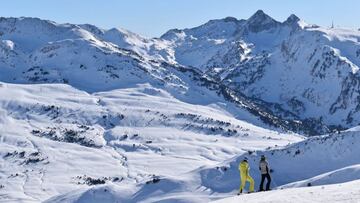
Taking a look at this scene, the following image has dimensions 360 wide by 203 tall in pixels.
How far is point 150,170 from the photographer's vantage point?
16500cm

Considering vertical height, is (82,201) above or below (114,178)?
above

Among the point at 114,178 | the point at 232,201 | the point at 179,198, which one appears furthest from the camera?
the point at 114,178

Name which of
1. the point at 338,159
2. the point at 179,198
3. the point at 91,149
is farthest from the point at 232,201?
the point at 91,149

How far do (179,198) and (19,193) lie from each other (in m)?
73.1

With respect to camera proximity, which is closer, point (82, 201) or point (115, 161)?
point (82, 201)

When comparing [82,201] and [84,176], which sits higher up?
[82,201]

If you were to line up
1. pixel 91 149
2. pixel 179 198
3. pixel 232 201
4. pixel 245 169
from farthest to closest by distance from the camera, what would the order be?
pixel 91 149, pixel 179 198, pixel 245 169, pixel 232 201

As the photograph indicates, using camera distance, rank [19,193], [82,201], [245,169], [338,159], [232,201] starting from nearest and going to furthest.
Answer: [232,201] → [245,169] → [82,201] → [338,159] → [19,193]

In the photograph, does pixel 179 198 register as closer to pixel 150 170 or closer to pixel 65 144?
pixel 150 170

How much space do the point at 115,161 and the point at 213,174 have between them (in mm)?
87018

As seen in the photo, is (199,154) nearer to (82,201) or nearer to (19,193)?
(19,193)

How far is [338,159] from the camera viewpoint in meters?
99.4

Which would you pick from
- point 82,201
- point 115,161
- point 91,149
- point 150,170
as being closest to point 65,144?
point 91,149

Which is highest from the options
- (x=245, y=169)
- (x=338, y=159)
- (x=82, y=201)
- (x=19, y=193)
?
(x=245, y=169)
